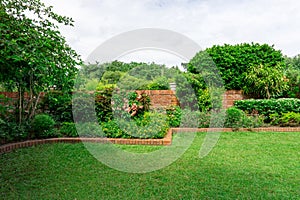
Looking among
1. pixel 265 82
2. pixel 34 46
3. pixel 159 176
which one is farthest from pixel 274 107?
pixel 34 46

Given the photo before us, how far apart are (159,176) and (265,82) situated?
6.28 m

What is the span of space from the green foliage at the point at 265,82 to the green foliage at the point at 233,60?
1.07 ft

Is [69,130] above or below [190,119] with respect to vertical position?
below

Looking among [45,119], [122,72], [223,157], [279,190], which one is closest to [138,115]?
[122,72]

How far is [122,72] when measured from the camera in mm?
6777

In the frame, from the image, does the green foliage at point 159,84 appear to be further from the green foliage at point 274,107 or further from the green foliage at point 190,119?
the green foliage at point 274,107

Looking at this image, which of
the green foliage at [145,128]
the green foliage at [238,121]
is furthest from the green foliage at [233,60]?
the green foliage at [145,128]

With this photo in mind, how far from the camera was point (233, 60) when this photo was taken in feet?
27.9

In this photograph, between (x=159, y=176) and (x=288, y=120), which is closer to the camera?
(x=159, y=176)

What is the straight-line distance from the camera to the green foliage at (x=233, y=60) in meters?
8.44

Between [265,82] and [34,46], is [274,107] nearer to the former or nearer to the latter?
[265,82]

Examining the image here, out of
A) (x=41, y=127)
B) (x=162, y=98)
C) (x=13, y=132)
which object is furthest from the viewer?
(x=162, y=98)

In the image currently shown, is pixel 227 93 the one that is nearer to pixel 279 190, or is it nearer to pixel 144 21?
pixel 144 21

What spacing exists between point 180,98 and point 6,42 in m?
5.49
